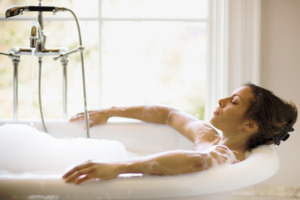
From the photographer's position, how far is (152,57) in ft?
10.0

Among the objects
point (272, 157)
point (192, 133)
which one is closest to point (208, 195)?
point (272, 157)

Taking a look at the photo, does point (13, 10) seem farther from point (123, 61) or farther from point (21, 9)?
point (123, 61)

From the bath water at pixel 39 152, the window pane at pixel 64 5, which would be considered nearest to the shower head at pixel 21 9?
the bath water at pixel 39 152

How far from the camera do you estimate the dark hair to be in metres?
1.15

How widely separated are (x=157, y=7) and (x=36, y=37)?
128 centimetres

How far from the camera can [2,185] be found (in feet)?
2.50

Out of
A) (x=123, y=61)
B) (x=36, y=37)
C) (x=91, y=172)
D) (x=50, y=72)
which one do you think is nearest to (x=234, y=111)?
(x=91, y=172)

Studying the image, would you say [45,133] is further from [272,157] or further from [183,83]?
[183,83]

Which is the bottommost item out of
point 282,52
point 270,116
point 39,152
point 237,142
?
point 39,152

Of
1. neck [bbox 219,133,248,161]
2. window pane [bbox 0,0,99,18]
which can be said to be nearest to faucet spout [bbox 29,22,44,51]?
window pane [bbox 0,0,99,18]

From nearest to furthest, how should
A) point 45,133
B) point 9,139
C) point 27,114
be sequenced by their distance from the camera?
point 9,139 → point 45,133 → point 27,114

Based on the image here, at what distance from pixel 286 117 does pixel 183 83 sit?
2.30 m

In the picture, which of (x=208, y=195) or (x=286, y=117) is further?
(x=286, y=117)

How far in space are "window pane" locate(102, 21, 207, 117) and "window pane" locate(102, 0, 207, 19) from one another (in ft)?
0.39
